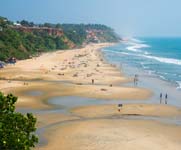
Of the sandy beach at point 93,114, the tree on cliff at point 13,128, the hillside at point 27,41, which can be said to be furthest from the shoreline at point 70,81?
the tree on cliff at point 13,128

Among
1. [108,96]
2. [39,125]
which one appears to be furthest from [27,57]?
[39,125]

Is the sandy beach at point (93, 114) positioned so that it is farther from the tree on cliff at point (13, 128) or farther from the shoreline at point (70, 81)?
the tree on cliff at point (13, 128)

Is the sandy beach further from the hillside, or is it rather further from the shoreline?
the hillside

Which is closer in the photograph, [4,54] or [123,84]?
[123,84]

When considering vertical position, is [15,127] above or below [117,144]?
above

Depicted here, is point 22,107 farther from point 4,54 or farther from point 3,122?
point 4,54

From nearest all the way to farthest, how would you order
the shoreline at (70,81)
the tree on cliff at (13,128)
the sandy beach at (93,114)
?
the tree on cliff at (13,128), the sandy beach at (93,114), the shoreline at (70,81)

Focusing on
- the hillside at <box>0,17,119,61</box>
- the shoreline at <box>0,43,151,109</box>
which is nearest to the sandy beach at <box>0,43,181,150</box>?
the shoreline at <box>0,43,151,109</box>
